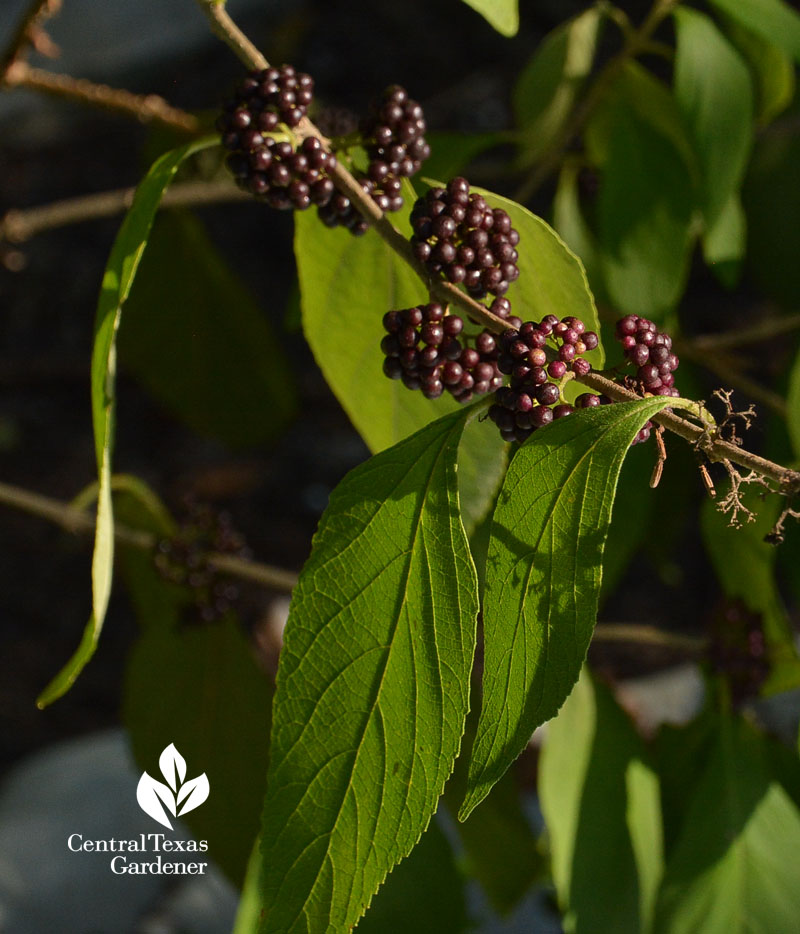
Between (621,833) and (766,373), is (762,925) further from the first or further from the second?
(766,373)

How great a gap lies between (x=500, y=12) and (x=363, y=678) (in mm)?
507

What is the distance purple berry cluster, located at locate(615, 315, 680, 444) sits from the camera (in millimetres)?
631

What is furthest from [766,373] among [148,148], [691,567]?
[148,148]

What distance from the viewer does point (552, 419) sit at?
0.60m

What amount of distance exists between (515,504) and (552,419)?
6 cm

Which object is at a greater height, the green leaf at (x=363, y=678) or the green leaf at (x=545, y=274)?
the green leaf at (x=545, y=274)

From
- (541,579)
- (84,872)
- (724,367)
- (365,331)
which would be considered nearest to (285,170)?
(365,331)

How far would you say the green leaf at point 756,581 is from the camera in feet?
3.51

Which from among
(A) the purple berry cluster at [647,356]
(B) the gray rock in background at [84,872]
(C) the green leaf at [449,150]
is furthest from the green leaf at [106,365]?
(B) the gray rock in background at [84,872]

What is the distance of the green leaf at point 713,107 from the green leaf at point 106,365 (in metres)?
0.58

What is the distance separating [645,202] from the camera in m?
1.13

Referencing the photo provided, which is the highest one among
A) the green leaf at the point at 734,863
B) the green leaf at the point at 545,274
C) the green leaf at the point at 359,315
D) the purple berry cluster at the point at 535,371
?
the green leaf at the point at 359,315

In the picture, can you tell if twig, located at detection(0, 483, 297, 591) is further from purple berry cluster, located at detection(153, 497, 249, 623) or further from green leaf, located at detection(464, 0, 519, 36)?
green leaf, located at detection(464, 0, 519, 36)

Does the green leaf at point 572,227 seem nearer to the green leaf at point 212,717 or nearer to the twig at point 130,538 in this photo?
the twig at point 130,538
